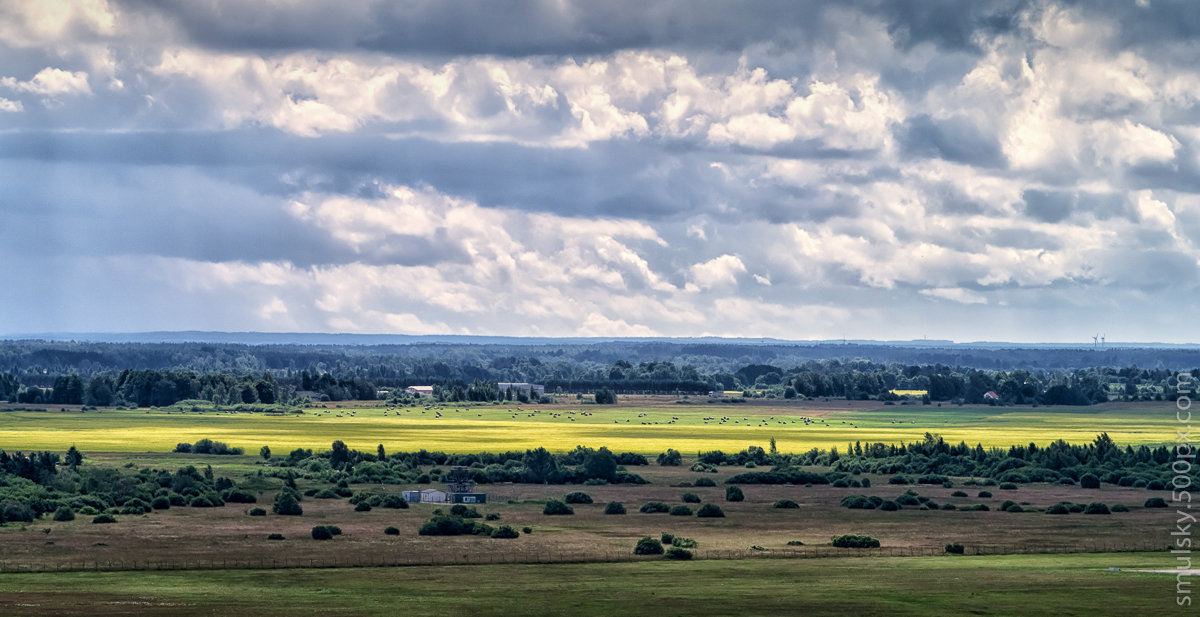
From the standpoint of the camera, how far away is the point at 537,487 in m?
132

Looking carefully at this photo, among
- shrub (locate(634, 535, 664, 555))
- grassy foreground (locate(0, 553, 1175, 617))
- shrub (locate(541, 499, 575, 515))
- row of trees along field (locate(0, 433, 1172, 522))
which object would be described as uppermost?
row of trees along field (locate(0, 433, 1172, 522))

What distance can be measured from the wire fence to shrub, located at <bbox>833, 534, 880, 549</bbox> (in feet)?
2.93

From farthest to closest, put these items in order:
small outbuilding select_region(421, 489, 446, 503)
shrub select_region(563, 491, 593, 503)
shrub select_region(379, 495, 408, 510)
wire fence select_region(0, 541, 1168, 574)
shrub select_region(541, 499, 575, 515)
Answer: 1. shrub select_region(563, 491, 593, 503)
2. small outbuilding select_region(421, 489, 446, 503)
3. shrub select_region(379, 495, 408, 510)
4. shrub select_region(541, 499, 575, 515)
5. wire fence select_region(0, 541, 1168, 574)

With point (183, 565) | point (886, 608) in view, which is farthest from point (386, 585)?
point (886, 608)

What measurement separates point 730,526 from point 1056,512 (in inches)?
994

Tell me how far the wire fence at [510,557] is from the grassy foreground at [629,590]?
200cm

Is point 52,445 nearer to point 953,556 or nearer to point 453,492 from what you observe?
point 453,492

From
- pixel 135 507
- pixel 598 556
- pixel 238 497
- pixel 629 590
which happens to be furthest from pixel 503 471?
pixel 629 590

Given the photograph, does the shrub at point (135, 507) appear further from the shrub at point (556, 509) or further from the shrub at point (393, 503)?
the shrub at point (556, 509)

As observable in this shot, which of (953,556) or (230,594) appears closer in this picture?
(230,594)

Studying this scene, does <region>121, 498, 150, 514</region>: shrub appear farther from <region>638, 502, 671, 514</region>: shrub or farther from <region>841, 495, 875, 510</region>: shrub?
<region>841, 495, 875, 510</region>: shrub

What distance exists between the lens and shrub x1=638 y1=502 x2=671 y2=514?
364ft

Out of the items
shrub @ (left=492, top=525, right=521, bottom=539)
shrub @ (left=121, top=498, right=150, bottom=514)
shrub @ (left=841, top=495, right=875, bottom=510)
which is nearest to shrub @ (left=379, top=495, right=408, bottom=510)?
shrub @ (left=121, top=498, right=150, bottom=514)

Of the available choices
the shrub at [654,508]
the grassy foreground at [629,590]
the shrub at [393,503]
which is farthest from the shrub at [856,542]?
the shrub at [393,503]
